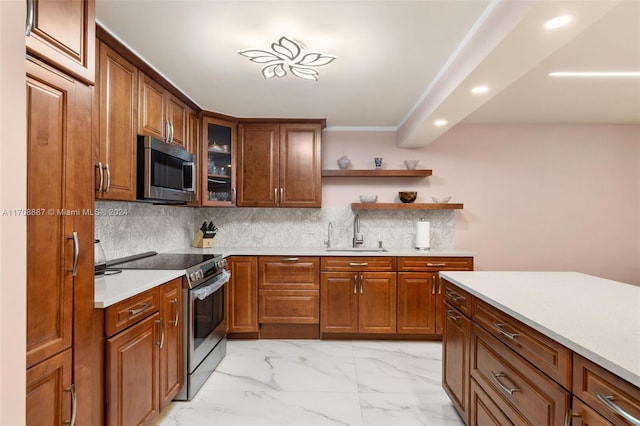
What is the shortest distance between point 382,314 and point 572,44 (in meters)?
2.67

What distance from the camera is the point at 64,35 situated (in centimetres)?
118

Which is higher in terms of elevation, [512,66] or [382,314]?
[512,66]

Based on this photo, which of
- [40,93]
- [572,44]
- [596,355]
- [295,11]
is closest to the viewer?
[596,355]

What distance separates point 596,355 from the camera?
940 mm

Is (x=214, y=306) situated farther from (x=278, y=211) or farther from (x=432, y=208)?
(x=432, y=208)

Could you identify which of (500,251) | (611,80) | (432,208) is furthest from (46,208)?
(500,251)

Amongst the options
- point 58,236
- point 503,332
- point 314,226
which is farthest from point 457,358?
point 314,226

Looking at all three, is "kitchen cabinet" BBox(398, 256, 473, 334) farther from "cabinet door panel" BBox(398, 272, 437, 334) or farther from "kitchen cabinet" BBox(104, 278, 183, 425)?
"kitchen cabinet" BBox(104, 278, 183, 425)

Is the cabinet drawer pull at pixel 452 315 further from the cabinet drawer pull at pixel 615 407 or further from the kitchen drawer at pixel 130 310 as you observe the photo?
the kitchen drawer at pixel 130 310

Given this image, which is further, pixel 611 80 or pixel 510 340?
pixel 611 80

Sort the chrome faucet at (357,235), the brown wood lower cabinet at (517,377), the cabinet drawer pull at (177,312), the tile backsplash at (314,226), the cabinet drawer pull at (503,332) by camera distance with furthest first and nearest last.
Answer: the tile backsplash at (314,226), the chrome faucet at (357,235), the cabinet drawer pull at (177,312), the cabinet drawer pull at (503,332), the brown wood lower cabinet at (517,377)

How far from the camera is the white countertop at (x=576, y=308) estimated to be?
955mm

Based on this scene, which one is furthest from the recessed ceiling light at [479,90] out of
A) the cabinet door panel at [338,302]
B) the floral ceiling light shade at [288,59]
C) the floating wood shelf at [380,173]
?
the cabinet door panel at [338,302]

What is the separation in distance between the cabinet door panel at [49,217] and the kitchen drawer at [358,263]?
2.38 meters
